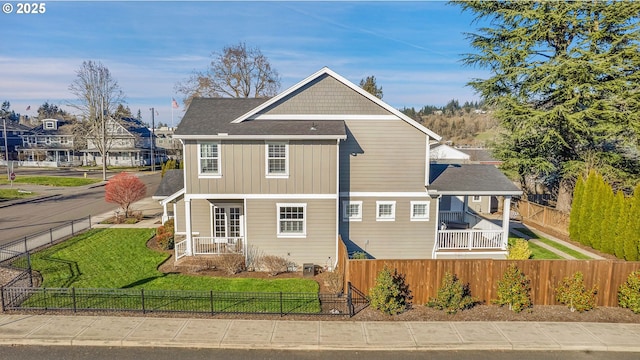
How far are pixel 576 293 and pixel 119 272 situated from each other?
57.7ft

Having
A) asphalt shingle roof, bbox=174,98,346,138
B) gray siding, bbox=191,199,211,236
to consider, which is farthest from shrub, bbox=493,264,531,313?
gray siding, bbox=191,199,211,236

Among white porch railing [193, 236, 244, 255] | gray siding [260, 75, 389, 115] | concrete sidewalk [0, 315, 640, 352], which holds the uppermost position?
gray siding [260, 75, 389, 115]

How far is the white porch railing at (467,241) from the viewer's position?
17.7 metres

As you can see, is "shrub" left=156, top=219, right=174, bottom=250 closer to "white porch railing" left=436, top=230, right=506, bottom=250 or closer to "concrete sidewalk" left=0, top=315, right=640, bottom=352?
"concrete sidewalk" left=0, top=315, right=640, bottom=352

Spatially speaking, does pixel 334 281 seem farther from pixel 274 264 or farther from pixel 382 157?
pixel 382 157

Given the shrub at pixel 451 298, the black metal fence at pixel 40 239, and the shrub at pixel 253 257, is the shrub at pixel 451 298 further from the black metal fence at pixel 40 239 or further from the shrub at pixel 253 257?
the black metal fence at pixel 40 239

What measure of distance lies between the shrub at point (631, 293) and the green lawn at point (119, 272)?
34.9ft

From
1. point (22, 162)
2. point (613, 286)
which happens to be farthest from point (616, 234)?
point (22, 162)

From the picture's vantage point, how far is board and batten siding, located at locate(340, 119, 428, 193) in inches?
683

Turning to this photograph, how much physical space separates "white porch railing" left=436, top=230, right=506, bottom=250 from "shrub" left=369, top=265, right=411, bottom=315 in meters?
6.21

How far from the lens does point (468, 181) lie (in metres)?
18.0

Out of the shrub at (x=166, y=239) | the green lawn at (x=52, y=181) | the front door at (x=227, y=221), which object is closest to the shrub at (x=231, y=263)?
the front door at (x=227, y=221)

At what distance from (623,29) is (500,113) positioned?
832cm

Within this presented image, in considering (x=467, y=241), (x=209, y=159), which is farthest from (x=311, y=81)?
(x=467, y=241)
